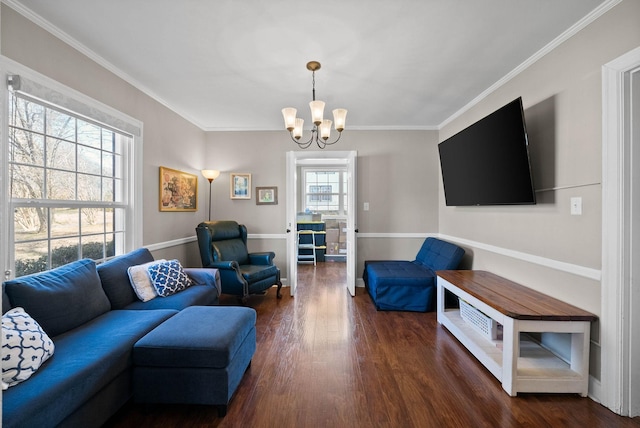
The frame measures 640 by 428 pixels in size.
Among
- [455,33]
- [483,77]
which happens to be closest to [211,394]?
[455,33]

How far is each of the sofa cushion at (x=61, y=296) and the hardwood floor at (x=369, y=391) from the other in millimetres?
664

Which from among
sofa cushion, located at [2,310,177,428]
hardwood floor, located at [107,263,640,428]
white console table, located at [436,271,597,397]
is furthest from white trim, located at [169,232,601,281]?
sofa cushion, located at [2,310,177,428]

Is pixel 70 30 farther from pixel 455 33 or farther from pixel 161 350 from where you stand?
pixel 455 33

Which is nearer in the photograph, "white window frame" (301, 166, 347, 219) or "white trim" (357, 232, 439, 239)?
"white trim" (357, 232, 439, 239)

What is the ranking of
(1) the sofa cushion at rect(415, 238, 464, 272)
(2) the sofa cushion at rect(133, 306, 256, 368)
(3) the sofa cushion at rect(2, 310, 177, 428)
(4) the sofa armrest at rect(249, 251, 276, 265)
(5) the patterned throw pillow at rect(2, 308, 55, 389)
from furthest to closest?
(4) the sofa armrest at rect(249, 251, 276, 265) < (1) the sofa cushion at rect(415, 238, 464, 272) < (2) the sofa cushion at rect(133, 306, 256, 368) < (5) the patterned throw pillow at rect(2, 308, 55, 389) < (3) the sofa cushion at rect(2, 310, 177, 428)

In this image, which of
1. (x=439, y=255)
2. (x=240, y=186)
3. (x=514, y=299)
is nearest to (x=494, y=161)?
(x=514, y=299)

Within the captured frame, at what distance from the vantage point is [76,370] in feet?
5.23

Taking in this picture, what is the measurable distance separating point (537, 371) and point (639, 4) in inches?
91.0

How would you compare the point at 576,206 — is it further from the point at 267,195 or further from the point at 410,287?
the point at 267,195

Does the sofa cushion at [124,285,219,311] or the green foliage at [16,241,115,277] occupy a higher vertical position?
the green foliage at [16,241,115,277]

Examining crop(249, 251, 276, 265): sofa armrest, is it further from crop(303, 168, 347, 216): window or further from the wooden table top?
crop(303, 168, 347, 216): window

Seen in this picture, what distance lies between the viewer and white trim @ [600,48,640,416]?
1.89 metres

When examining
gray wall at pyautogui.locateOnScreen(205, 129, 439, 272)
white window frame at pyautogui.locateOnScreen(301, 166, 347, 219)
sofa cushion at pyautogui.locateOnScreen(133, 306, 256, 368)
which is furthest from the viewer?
white window frame at pyautogui.locateOnScreen(301, 166, 347, 219)

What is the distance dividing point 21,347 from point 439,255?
360cm
